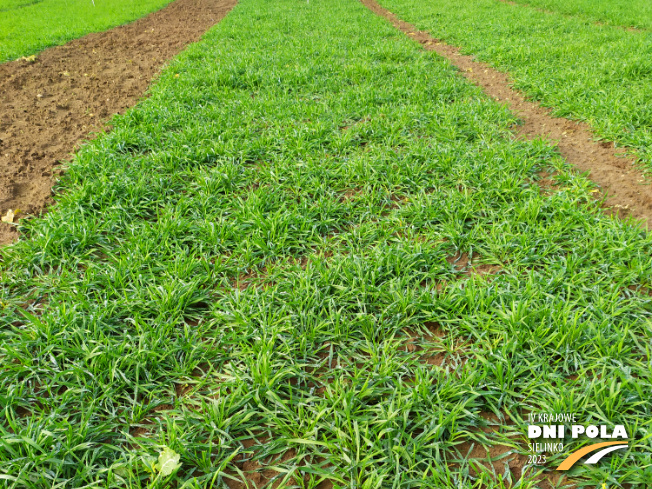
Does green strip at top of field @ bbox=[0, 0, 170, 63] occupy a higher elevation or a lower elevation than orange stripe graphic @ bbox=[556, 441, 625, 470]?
higher

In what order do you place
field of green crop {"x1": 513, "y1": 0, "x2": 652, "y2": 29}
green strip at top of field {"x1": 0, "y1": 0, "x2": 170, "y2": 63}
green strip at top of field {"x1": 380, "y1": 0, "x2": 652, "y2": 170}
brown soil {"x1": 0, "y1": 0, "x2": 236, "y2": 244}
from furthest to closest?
field of green crop {"x1": 513, "y1": 0, "x2": 652, "y2": 29}, green strip at top of field {"x1": 0, "y1": 0, "x2": 170, "y2": 63}, green strip at top of field {"x1": 380, "y1": 0, "x2": 652, "y2": 170}, brown soil {"x1": 0, "y1": 0, "x2": 236, "y2": 244}

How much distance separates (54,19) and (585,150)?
14330 mm

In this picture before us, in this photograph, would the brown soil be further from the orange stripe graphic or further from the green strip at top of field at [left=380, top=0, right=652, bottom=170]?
the green strip at top of field at [left=380, top=0, right=652, bottom=170]

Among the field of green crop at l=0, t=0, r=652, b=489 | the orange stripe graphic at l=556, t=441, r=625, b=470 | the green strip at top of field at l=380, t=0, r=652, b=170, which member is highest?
the green strip at top of field at l=380, t=0, r=652, b=170

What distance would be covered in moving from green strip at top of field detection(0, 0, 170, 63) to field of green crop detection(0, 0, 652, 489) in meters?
6.59

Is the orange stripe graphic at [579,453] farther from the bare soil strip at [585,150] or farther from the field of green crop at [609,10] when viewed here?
the field of green crop at [609,10]

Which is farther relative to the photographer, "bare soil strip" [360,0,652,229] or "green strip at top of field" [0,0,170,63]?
"green strip at top of field" [0,0,170,63]

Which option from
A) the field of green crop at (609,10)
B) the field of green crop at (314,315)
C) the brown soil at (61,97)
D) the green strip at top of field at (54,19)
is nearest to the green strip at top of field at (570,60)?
the field of green crop at (609,10)

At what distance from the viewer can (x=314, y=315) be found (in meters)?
2.30

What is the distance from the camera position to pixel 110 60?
24.6 feet

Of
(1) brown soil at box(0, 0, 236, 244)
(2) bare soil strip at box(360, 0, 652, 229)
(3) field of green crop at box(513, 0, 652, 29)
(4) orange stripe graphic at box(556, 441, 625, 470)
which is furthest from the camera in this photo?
(3) field of green crop at box(513, 0, 652, 29)

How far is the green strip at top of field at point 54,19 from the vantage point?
27.7 ft

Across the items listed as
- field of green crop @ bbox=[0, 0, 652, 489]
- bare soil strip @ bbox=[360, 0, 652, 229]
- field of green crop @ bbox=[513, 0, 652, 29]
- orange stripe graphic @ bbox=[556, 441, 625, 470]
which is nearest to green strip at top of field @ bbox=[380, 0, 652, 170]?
bare soil strip @ bbox=[360, 0, 652, 229]

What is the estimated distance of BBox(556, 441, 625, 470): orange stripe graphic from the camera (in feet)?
5.32
